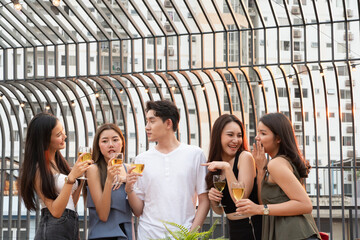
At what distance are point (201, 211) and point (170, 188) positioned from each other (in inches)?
9.3

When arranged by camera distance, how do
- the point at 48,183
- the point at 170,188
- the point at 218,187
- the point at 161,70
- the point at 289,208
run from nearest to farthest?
the point at 289,208, the point at 218,187, the point at 48,183, the point at 170,188, the point at 161,70

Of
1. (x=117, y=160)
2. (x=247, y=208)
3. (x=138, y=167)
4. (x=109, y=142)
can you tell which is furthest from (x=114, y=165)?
(x=247, y=208)

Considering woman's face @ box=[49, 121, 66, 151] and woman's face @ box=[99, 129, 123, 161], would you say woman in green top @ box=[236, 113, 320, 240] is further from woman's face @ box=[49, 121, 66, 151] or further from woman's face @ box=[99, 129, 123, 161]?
woman's face @ box=[49, 121, 66, 151]

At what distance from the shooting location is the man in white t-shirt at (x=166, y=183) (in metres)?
3.74

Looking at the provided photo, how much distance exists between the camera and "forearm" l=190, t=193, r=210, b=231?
3682 mm

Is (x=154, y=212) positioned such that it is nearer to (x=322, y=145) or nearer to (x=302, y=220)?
(x=302, y=220)

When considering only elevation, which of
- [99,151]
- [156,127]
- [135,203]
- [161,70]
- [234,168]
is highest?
[161,70]

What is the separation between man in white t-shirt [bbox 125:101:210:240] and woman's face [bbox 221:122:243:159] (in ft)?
0.75

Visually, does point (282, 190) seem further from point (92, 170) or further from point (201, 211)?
point (92, 170)

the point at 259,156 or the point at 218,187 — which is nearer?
the point at 218,187

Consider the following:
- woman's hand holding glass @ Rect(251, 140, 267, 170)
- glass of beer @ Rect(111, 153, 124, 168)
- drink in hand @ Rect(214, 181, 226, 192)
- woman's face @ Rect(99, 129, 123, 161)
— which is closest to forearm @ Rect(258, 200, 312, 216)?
drink in hand @ Rect(214, 181, 226, 192)

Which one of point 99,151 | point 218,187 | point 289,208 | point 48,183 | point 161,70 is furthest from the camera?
point 161,70

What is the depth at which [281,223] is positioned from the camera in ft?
10.8

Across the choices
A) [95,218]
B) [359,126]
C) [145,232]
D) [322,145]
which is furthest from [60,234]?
[322,145]
